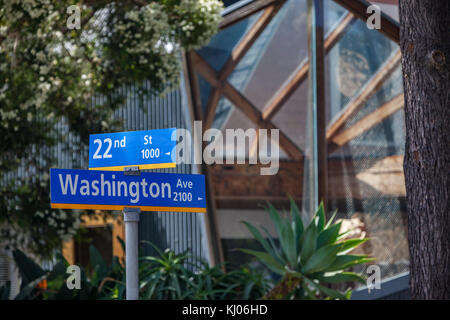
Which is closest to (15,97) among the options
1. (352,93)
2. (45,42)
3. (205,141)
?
(45,42)

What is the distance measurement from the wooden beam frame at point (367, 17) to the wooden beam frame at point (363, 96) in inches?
13.6

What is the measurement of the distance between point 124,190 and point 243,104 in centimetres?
599

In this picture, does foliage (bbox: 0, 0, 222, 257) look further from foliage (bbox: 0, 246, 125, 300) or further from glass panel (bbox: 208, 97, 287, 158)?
glass panel (bbox: 208, 97, 287, 158)

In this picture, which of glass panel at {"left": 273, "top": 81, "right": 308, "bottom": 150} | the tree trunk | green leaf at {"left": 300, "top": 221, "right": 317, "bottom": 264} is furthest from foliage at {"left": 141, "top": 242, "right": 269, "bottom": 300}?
the tree trunk

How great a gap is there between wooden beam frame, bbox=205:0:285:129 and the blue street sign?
6.00 meters

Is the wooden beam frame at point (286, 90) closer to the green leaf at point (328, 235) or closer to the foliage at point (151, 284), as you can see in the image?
the foliage at point (151, 284)

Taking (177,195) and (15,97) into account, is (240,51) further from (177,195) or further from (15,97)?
(177,195)

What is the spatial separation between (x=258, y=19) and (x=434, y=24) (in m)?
5.42

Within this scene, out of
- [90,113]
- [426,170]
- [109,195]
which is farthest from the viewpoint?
[90,113]

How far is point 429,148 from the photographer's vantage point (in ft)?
12.9

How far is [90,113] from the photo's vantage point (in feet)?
27.7

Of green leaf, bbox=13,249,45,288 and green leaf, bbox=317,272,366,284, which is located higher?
green leaf, bbox=13,249,45,288

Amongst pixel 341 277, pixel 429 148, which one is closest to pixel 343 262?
pixel 341 277

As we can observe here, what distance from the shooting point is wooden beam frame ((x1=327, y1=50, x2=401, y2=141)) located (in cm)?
886
